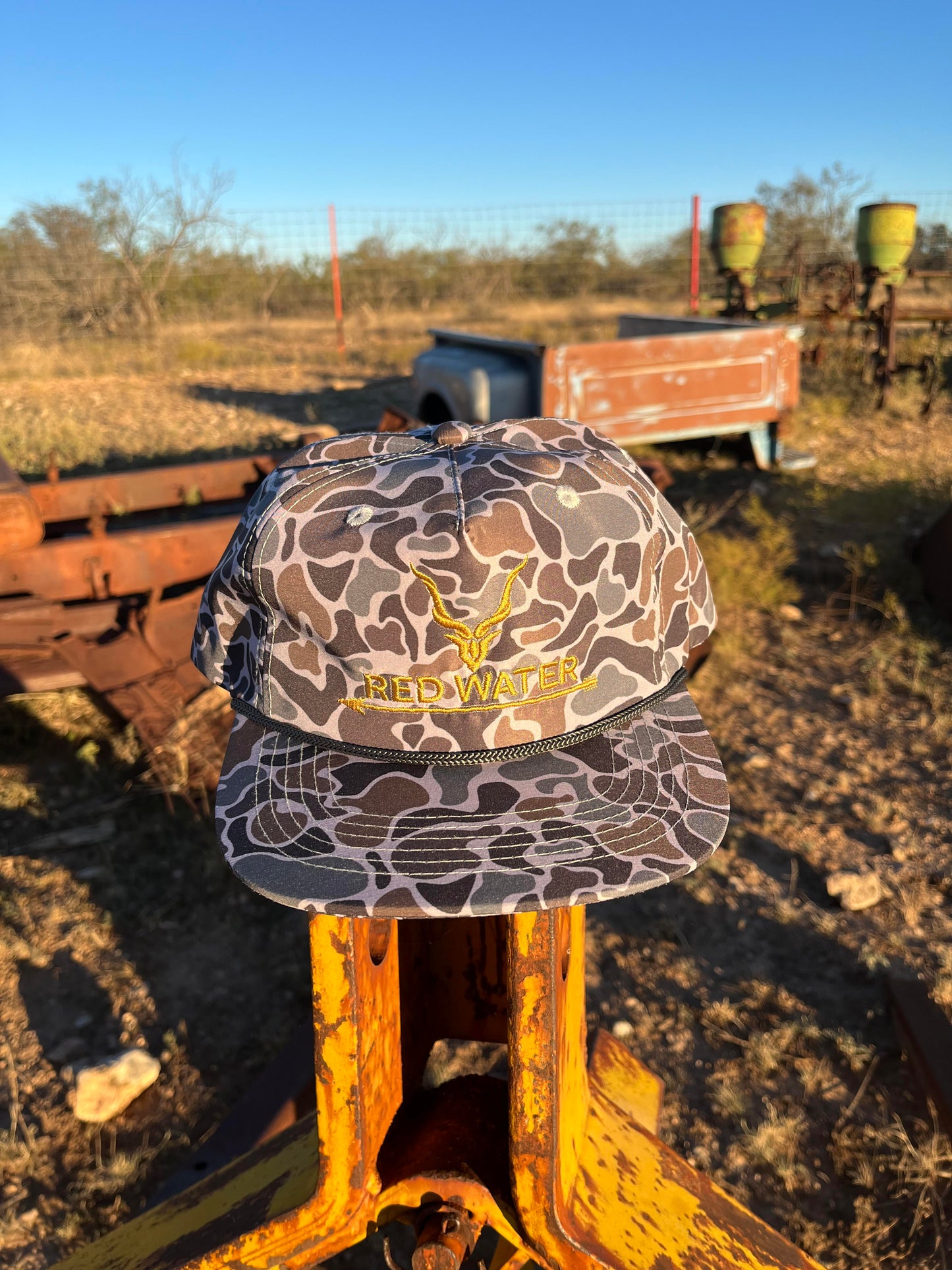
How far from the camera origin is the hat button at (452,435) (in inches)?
41.7

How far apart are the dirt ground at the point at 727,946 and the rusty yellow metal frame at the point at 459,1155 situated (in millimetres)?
651

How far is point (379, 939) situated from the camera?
1.14m

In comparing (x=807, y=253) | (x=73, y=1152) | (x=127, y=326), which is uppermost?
(x=807, y=253)

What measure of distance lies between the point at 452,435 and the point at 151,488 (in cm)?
315

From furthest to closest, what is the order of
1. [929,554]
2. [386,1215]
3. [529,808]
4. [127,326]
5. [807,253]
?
[807,253]
[127,326]
[929,554]
[386,1215]
[529,808]

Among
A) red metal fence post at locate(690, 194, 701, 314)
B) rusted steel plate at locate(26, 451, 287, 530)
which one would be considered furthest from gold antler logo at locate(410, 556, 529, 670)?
red metal fence post at locate(690, 194, 701, 314)

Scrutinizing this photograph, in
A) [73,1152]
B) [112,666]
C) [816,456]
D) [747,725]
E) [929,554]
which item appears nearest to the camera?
[73,1152]

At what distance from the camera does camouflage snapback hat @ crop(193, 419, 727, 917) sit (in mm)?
859

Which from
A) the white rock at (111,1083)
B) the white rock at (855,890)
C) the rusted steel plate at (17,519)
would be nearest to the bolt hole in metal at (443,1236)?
the white rock at (111,1083)

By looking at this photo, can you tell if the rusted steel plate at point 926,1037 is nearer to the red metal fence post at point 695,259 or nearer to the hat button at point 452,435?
the hat button at point 452,435

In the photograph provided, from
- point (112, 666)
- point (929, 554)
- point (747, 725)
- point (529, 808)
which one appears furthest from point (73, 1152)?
point (929, 554)

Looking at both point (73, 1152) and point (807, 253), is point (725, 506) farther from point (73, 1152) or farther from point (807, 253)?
point (807, 253)

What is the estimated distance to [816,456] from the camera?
6.34 m

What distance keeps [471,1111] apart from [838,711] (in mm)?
2803
